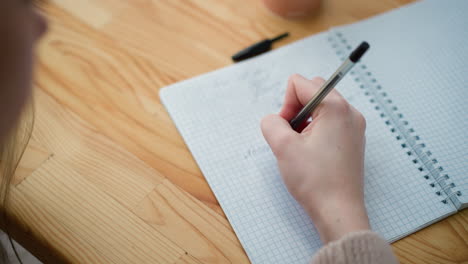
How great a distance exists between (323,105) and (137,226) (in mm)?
305

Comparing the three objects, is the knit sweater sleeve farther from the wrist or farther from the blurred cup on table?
A: the blurred cup on table

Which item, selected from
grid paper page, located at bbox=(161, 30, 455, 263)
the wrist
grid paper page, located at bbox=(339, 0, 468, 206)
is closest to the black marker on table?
grid paper page, located at bbox=(161, 30, 455, 263)

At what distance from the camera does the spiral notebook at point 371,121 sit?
566 mm

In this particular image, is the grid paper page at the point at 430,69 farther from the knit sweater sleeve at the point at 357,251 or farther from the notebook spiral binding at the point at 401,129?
the knit sweater sleeve at the point at 357,251

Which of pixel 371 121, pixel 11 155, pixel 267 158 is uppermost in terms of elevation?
pixel 371 121

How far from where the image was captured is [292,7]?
0.75 m

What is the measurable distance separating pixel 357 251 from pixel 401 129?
24cm

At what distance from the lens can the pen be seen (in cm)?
51

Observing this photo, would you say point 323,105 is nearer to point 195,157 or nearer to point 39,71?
point 195,157

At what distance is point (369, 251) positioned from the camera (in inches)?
19.2

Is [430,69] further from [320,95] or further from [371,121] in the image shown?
[320,95]

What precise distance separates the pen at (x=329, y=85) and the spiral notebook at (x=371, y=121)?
0.07m

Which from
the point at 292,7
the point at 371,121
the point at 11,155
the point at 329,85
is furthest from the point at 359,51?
A: the point at 11,155

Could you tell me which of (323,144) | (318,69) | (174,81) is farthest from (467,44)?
(174,81)
